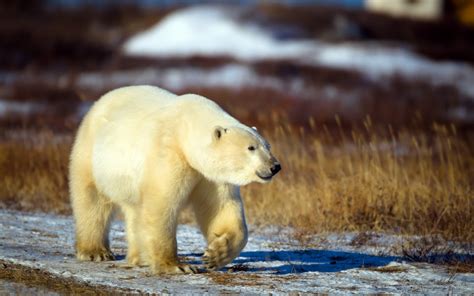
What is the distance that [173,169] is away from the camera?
237 inches

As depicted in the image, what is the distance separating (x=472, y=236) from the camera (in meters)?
8.41

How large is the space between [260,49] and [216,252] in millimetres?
27050

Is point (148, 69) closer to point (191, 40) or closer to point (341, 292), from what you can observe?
point (191, 40)

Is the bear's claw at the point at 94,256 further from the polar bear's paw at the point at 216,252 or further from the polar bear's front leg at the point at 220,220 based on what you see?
the polar bear's paw at the point at 216,252

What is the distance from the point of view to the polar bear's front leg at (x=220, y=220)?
607 centimetres

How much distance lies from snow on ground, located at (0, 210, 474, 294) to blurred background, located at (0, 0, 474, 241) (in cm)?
91

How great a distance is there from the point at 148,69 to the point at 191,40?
606cm

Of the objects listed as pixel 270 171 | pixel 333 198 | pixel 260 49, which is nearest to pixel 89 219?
pixel 270 171

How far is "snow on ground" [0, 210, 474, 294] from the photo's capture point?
19.9ft

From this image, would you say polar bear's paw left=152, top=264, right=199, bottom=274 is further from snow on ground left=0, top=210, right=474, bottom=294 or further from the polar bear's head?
the polar bear's head

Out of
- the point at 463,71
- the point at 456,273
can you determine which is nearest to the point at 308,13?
the point at 463,71

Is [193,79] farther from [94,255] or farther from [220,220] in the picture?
[220,220]

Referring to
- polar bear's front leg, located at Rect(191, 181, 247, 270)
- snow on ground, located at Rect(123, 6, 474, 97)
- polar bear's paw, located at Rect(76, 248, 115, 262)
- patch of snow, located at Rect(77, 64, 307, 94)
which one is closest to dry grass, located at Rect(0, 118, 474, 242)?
polar bear's paw, located at Rect(76, 248, 115, 262)

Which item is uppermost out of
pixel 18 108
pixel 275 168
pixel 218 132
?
pixel 218 132
